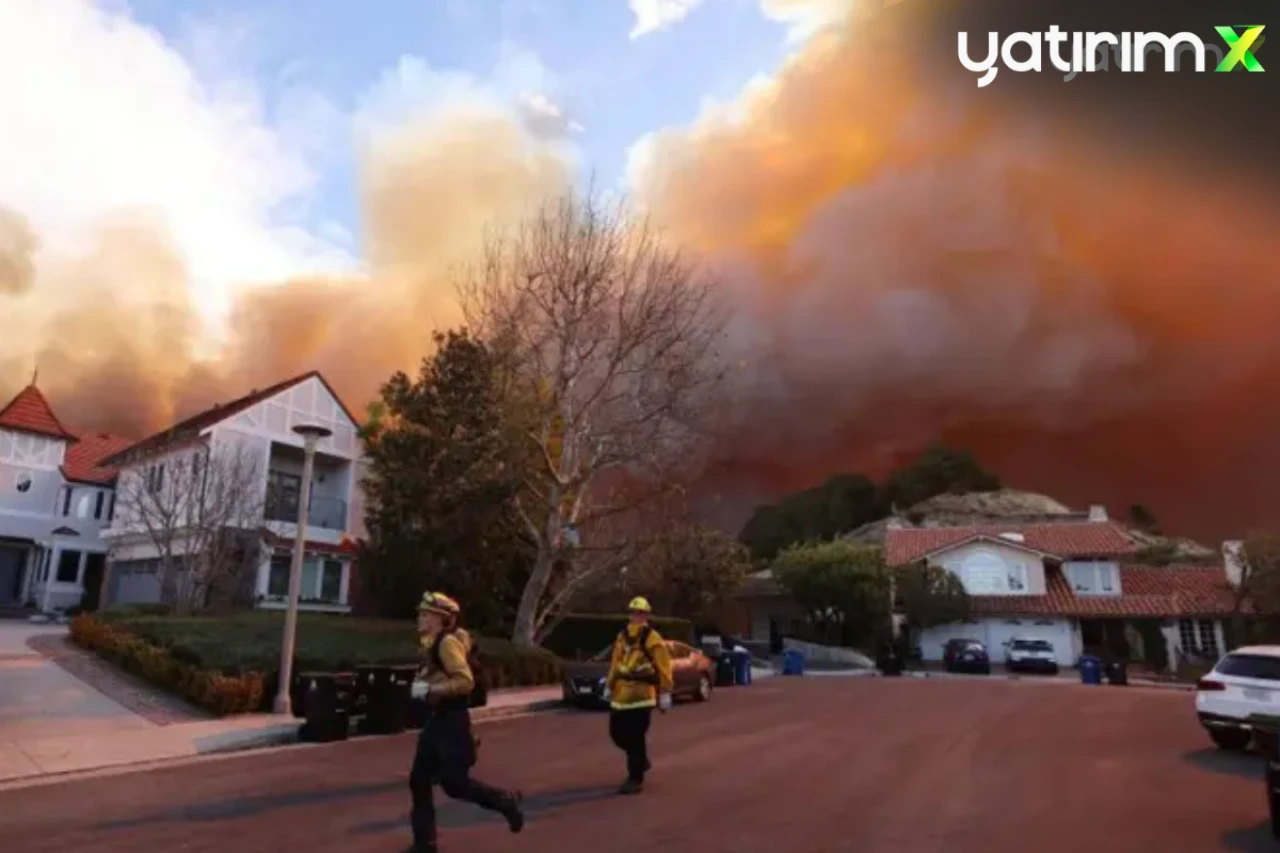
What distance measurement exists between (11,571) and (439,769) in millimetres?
39430

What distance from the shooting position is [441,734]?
216 inches

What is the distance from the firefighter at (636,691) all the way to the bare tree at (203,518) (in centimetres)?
1899

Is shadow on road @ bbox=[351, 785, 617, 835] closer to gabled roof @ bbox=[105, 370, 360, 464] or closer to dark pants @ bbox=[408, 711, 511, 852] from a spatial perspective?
dark pants @ bbox=[408, 711, 511, 852]

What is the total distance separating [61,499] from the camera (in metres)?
36.4

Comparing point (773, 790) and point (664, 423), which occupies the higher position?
point (664, 423)

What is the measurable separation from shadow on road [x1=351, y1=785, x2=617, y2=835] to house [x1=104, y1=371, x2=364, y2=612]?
1883 centimetres

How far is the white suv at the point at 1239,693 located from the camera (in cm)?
1070

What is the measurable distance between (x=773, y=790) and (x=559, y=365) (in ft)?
51.5

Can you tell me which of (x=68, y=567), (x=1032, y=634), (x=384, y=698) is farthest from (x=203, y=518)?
(x=1032, y=634)

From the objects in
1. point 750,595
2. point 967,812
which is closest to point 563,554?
point 967,812

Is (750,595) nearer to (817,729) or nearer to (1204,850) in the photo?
(817,729)

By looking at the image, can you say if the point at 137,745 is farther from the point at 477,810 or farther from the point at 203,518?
the point at 203,518

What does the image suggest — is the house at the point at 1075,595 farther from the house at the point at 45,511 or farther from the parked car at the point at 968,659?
the house at the point at 45,511

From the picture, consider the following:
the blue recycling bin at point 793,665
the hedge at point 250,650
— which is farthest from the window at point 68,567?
the blue recycling bin at point 793,665
